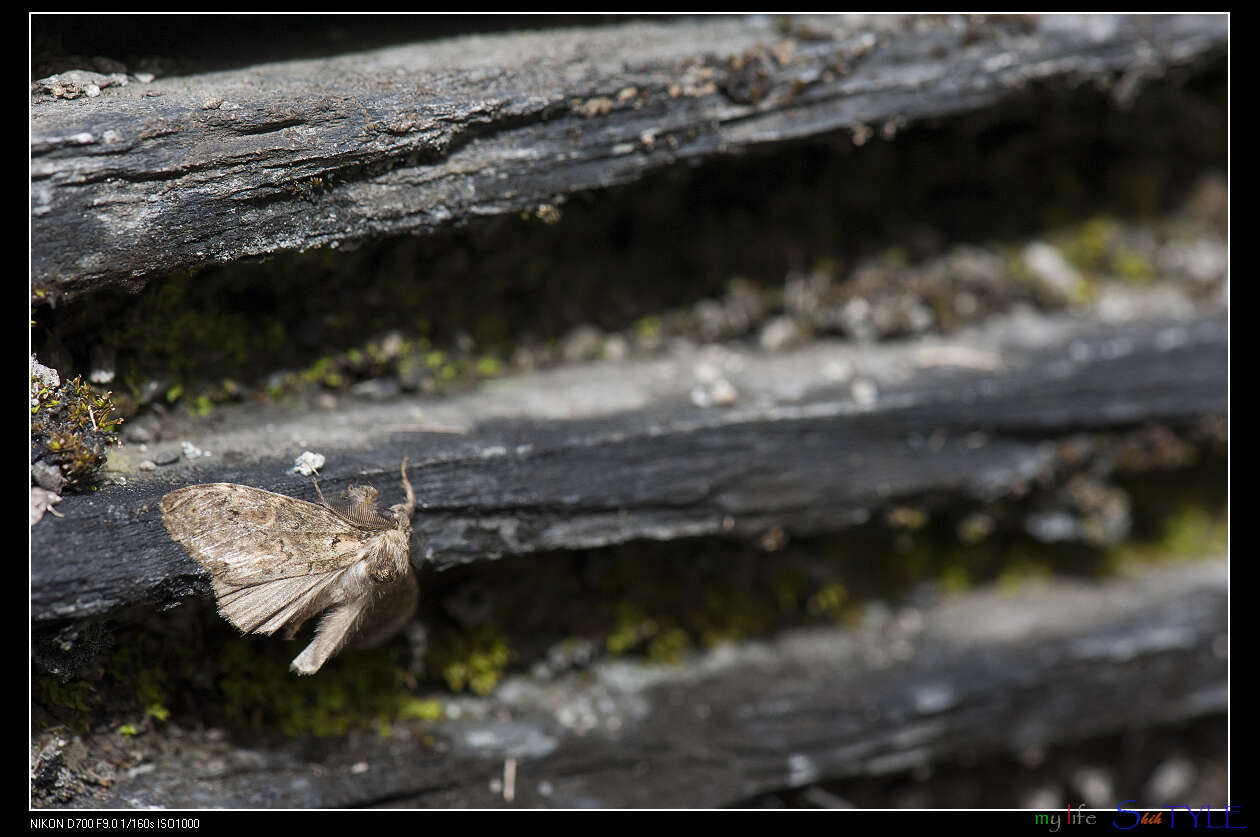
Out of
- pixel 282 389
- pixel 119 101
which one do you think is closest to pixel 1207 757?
pixel 282 389

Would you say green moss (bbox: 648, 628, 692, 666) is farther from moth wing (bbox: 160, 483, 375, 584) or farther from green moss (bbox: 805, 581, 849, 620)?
moth wing (bbox: 160, 483, 375, 584)

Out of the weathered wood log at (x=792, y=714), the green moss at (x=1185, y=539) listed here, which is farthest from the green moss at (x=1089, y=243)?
the weathered wood log at (x=792, y=714)

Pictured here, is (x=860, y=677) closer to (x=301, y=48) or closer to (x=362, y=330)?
(x=362, y=330)

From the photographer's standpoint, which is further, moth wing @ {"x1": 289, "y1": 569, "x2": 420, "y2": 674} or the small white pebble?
the small white pebble

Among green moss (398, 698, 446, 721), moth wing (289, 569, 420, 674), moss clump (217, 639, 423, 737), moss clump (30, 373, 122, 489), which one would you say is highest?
moss clump (30, 373, 122, 489)

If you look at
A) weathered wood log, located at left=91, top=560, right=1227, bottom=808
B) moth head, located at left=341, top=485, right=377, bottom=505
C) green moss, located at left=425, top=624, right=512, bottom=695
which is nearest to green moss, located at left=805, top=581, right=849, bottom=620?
weathered wood log, located at left=91, top=560, right=1227, bottom=808

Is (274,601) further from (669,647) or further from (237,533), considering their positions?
(669,647)

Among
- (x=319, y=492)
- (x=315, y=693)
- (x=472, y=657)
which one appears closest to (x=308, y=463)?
(x=319, y=492)
